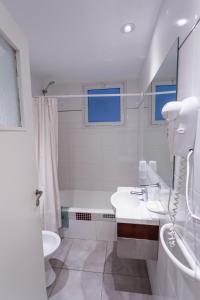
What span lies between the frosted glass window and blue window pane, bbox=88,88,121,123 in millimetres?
1923

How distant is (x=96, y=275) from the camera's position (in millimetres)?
1711

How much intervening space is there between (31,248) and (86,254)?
1.15 m

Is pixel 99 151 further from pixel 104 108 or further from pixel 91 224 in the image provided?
pixel 91 224

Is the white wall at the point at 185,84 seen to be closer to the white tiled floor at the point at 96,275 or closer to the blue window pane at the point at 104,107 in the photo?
the white tiled floor at the point at 96,275

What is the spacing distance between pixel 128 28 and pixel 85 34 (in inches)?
15.9

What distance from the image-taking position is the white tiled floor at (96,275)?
4.97ft

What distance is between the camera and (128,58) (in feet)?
6.60

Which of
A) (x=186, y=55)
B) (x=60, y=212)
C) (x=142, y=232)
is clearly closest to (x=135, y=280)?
(x=142, y=232)

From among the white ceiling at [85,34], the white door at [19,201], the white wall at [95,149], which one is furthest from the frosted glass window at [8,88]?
the white wall at [95,149]

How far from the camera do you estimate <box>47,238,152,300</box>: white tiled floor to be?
4.97 feet

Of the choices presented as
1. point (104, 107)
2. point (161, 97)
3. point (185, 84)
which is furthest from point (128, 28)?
point (104, 107)

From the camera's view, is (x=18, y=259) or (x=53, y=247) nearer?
(x=18, y=259)

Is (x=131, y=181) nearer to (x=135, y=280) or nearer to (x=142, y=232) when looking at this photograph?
(x=135, y=280)

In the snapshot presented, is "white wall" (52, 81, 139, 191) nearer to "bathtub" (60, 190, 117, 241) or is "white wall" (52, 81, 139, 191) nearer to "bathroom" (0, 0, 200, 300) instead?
"bathroom" (0, 0, 200, 300)
